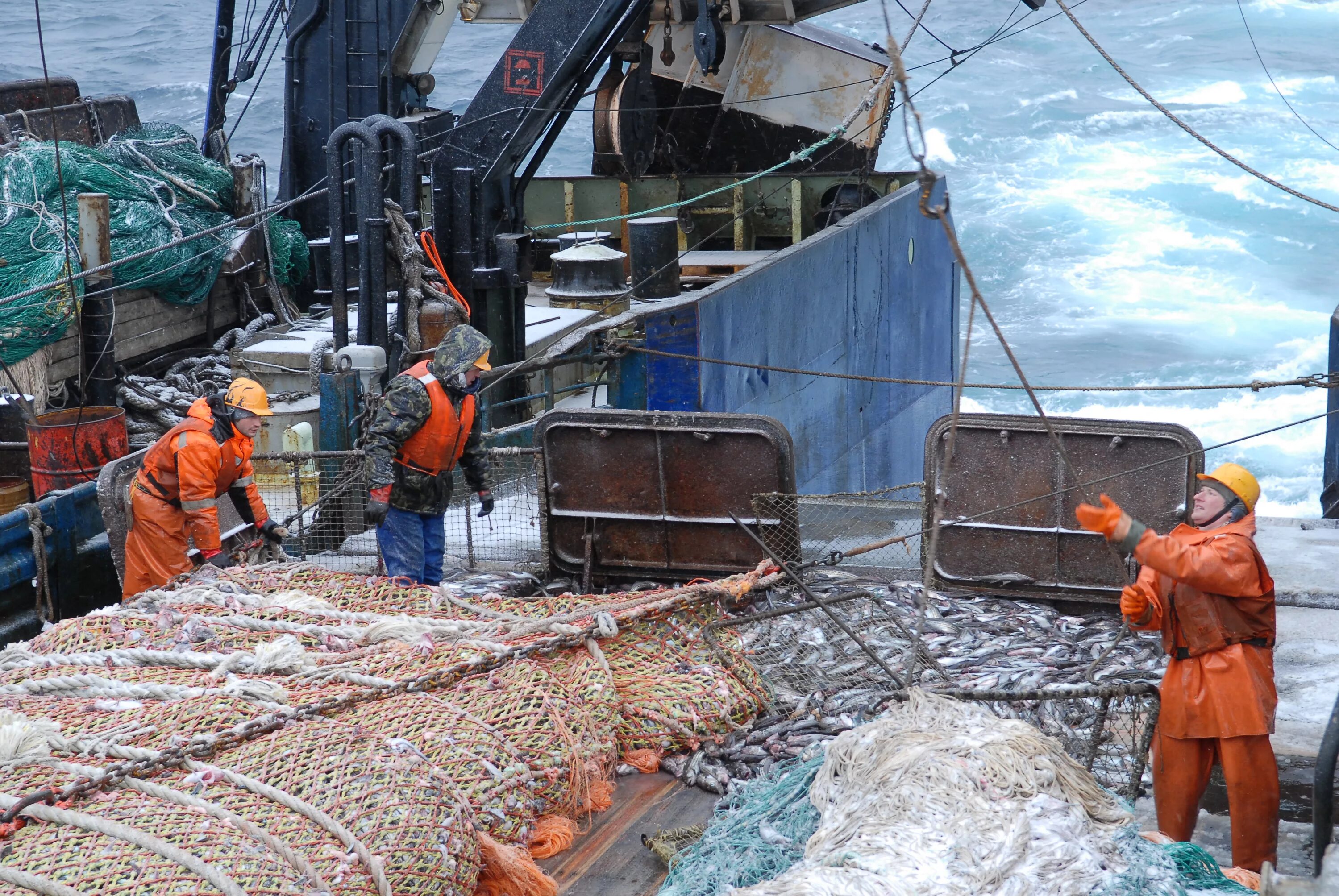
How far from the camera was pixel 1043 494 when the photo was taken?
6645mm

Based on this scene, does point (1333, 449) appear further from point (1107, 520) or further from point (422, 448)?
point (422, 448)

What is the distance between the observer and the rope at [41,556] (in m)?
7.46

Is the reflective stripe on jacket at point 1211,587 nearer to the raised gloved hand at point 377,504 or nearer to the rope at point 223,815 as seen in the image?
the rope at point 223,815

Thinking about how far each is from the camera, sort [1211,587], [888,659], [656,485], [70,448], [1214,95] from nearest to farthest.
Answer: [1211,587] → [888,659] → [656,485] → [70,448] → [1214,95]

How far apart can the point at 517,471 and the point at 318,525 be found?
1408mm

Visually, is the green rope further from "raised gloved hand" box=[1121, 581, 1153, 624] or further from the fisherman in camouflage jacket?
"raised gloved hand" box=[1121, 581, 1153, 624]

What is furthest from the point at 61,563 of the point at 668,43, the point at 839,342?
the point at 668,43

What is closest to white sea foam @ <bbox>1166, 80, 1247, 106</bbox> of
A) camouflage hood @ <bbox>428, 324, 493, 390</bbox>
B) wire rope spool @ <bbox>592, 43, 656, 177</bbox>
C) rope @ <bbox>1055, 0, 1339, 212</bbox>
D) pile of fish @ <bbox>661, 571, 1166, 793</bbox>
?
wire rope spool @ <bbox>592, 43, 656, 177</bbox>

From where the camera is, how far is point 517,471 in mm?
8773

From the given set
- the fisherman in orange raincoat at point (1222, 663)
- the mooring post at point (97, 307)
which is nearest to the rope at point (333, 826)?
the fisherman in orange raincoat at point (1222, 663)

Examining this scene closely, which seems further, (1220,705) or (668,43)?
(668,43)

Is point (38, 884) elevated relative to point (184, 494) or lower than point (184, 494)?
lower

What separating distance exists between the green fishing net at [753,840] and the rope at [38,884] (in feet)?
5.37

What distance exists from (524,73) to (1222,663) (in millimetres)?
7064
